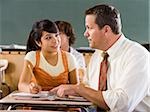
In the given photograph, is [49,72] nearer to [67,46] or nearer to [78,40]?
[67,46]

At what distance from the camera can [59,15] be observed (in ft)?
17.3

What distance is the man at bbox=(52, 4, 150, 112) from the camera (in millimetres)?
1965

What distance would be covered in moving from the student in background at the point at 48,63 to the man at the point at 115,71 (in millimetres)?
621

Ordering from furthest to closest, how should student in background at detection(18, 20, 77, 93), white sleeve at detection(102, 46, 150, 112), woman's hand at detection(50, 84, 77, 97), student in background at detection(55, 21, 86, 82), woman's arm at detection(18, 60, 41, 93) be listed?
1. student in background at detection(55, 21, 86, 82)
2. student in background at detection(18, 20, 77, 93)
3. woman's arm at detection(18, 60, 41, 93)
4. woman's hand at detection(50, 84, 77, 97)
5. white sleeve at detection(102, 46, 150, 112)

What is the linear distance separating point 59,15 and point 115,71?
3.23 metres

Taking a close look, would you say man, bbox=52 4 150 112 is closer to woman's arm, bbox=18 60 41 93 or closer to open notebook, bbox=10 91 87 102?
open notebook, bbox=10 91 87 102

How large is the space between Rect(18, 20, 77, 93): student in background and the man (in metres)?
0.62

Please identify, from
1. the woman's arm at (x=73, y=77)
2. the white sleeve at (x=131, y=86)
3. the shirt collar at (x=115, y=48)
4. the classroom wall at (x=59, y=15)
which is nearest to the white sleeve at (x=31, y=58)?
the woman's arm at (x=73, y=77)

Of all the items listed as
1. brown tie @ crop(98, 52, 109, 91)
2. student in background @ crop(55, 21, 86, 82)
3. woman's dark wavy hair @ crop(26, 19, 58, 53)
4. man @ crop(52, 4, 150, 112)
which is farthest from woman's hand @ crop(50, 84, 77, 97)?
student in background @ crop(55, 21, 86, 82)

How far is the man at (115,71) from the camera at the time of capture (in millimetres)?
1965

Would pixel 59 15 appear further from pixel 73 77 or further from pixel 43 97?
pixel 43 97

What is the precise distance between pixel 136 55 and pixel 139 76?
0.43 feet

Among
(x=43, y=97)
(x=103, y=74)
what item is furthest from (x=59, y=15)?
(x=103, y=74)

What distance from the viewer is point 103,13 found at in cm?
221
